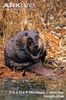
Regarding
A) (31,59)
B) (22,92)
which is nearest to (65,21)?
(31,59)

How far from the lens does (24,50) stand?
6.98 m

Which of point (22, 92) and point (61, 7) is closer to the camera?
point (22, 92)

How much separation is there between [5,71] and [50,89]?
661mm

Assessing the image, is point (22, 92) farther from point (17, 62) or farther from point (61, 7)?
point (61, 7)

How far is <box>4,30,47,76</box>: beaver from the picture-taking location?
22.9 feet

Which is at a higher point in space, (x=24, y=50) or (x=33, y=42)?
(x=33, y=42)

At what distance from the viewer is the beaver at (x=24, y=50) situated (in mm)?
6974

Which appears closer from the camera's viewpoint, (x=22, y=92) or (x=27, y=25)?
(x=22, y=92)

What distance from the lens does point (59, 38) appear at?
7180 mm

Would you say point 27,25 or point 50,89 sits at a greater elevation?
point 27,25

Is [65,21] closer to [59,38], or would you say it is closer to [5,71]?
[59,38]

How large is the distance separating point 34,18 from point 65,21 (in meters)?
0.38

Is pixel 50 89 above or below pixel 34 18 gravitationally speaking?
below

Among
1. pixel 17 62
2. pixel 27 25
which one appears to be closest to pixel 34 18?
pixel 27 25
